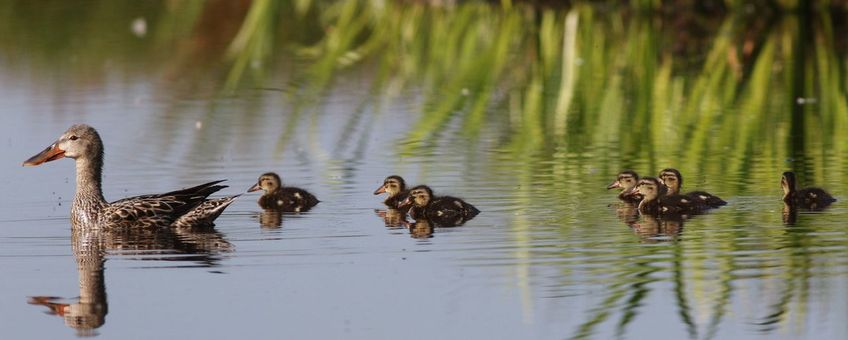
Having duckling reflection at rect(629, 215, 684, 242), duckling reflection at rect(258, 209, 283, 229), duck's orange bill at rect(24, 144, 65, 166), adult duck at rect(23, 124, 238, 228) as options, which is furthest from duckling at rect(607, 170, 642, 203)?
duck's orange bill at rect(24, 144, 65, 166)

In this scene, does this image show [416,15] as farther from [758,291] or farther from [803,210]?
[758,291]

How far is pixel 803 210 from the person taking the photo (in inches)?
367

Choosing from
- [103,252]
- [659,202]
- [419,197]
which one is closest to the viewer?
[103,252]

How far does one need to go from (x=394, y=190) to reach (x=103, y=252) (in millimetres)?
2012

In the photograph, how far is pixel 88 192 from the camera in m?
9.88

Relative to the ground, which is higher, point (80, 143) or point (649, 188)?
point (80, 143)

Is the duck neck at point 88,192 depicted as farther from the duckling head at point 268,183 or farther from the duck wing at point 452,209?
the duck wing at point 452,209

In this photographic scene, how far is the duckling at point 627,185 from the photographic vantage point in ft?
33.0

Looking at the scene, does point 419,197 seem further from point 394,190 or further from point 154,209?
point 154,209

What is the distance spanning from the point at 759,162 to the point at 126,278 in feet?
15.7

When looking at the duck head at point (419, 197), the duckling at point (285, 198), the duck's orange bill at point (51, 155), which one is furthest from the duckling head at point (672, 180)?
the duck's orange bill at point (51, 155)

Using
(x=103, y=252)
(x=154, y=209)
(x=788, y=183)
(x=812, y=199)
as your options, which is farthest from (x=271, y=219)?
(x=812, y=199)

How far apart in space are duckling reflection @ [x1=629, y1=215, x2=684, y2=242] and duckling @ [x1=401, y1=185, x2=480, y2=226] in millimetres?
905

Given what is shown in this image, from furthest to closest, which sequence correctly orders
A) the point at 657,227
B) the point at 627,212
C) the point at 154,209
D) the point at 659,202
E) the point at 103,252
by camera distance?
the point at 627,212 → the point at 659,202 → the point at 154,209 → the point at 657,227 → the point at 103,252
